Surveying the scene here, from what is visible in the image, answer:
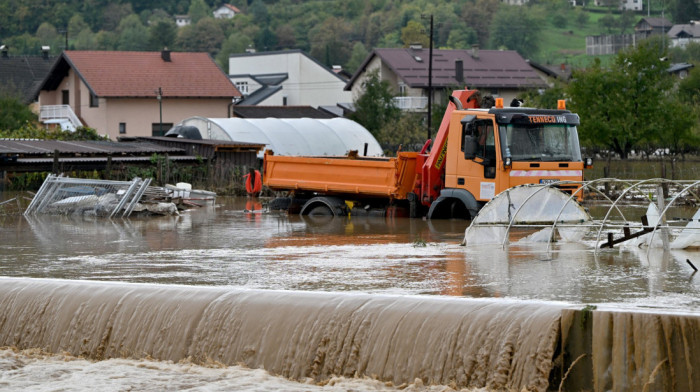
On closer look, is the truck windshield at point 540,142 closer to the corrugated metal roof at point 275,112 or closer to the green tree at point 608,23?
the corrugated metal roof at point 275,112

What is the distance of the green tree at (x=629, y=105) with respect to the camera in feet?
132

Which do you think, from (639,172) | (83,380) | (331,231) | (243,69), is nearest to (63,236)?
(331,231)

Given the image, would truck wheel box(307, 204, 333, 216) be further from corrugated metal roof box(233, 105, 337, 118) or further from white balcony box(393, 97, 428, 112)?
white balcony box(393, 97, 428, 112)

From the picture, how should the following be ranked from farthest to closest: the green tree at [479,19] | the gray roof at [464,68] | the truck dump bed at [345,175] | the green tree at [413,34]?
1. the green tree at [479,19]
2. the green tree at [413,34]
3. the gray roof at [464,68]
4. the truck dump bed at [345,175]

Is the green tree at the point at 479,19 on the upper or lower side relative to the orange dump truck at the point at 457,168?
upper

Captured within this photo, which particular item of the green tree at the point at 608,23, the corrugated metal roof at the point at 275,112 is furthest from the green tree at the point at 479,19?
the corrugated metal roof at the point at 275,112

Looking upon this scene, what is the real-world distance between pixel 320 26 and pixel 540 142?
14685 cm

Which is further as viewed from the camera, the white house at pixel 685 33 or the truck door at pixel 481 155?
the white house at pixel 685 33

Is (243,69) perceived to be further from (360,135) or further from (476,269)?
(476,269)

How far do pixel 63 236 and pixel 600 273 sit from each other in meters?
12.0

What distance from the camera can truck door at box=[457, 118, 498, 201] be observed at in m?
23.5

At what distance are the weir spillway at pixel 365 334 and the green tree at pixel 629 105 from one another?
29285mm

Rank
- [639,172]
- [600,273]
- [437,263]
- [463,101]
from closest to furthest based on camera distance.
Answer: [600,273] → [437,263] → [463,101] → [639,172]

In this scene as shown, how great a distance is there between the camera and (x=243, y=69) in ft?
322
